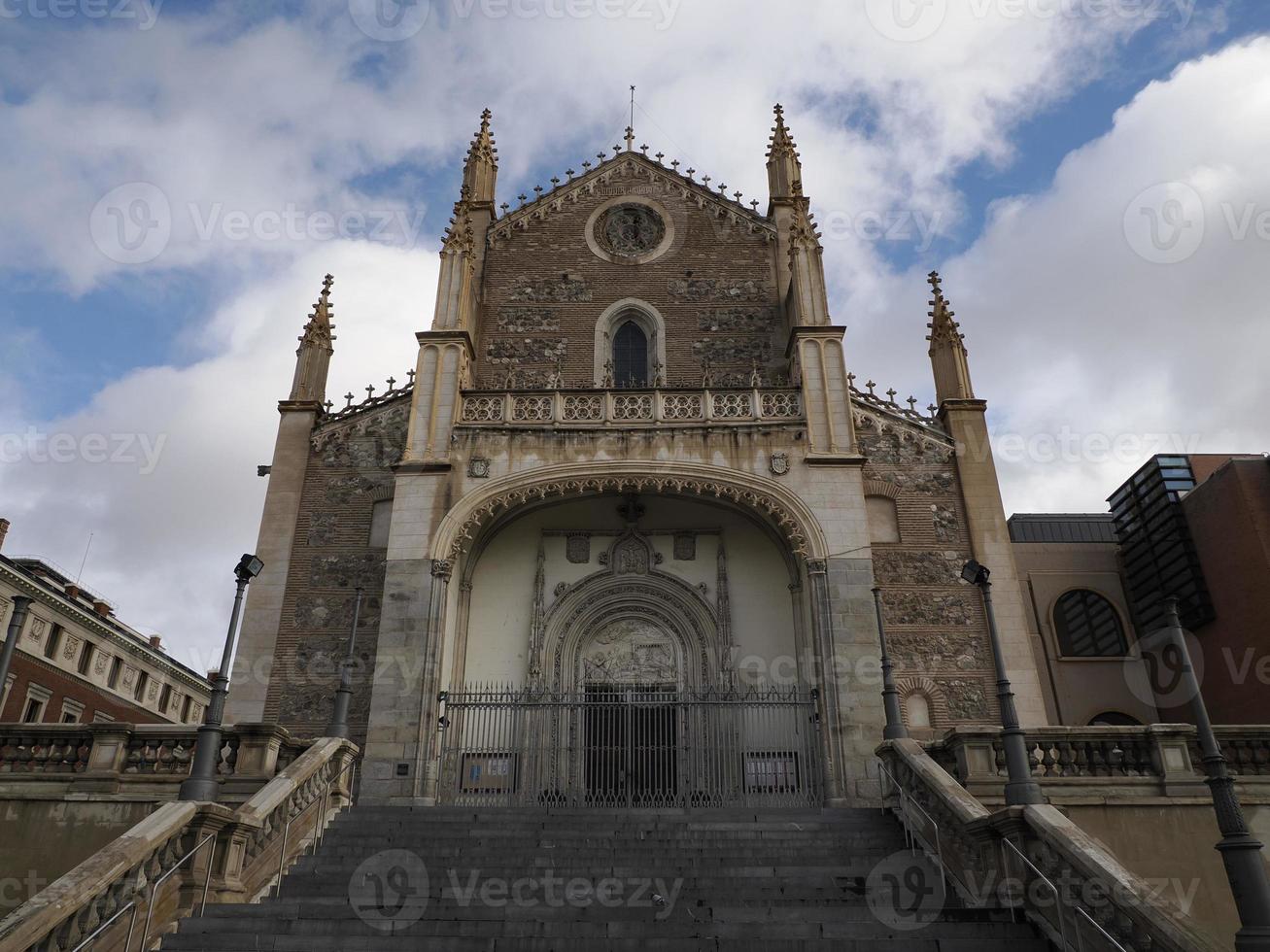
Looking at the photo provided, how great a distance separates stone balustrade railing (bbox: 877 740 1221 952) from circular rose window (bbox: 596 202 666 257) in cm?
1531

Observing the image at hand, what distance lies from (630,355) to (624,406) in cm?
419

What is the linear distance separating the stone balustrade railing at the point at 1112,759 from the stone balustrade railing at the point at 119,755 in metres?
8.79

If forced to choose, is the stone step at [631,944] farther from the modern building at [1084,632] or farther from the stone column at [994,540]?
the modern building at [1084,632]

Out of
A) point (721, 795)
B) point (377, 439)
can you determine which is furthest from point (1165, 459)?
point (377, 439)

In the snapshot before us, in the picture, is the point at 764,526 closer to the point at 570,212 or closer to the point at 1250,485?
the point at 570,212

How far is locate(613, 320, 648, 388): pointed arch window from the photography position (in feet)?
72.2

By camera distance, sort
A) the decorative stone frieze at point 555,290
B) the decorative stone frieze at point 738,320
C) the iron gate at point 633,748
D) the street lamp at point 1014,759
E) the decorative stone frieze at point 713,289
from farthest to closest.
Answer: the decorative stone frieze at point 555,290 → the decorative stone frieze at point 713,289 → the decorative stone frieze at point 738,320 → the iron gate at point 633,748 → the street lamp at point 1014,759

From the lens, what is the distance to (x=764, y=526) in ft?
61.3

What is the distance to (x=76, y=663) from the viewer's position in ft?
118

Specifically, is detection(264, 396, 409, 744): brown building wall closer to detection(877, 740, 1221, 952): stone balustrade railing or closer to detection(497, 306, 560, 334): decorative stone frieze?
detection(497, 306, 560, 334): decorative stone frieze

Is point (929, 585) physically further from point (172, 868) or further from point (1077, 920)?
point (172, 868)

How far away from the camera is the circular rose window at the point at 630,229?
23.5m

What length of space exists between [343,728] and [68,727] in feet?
11.4

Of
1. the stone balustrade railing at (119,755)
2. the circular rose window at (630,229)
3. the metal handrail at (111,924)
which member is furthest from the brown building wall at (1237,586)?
the metal handrail at (111,924)
